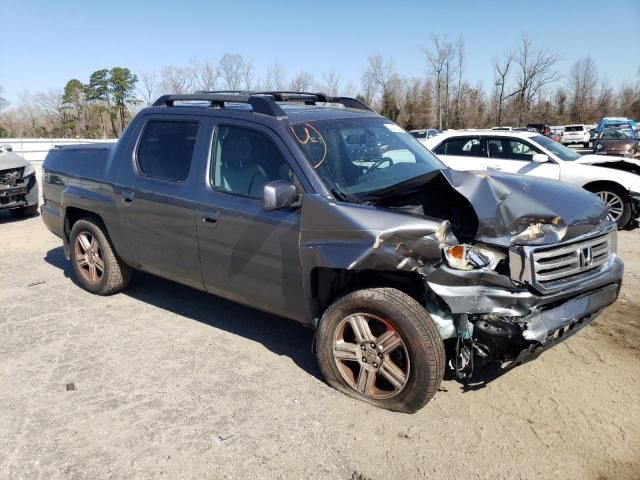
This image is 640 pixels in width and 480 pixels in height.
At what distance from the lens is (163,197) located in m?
4.38

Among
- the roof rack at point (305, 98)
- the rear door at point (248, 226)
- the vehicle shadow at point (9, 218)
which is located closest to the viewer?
the rear door at point (248, 226)

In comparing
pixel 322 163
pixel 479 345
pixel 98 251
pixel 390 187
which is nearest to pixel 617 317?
pixel 479 345

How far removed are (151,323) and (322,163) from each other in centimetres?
233

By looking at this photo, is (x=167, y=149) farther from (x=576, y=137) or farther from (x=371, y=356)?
(x=576, y=137)

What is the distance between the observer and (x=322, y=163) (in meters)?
3.72

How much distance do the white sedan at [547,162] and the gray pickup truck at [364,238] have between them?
17.5ft

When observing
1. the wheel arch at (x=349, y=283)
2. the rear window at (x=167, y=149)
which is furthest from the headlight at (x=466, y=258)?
the rear window at (x=167, y=149)

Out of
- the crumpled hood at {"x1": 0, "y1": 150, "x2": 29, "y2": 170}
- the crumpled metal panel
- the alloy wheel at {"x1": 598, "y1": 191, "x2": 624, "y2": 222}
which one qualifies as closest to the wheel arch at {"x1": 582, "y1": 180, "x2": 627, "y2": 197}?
the alloy wheel at {"x1": 598, "y1": 191, "x2": 624, "y2": 222}

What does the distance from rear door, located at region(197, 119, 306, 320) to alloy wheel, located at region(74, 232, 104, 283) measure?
1764mm

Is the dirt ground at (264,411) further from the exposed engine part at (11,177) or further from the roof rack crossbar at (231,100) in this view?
the exposed engine part at (11,177)

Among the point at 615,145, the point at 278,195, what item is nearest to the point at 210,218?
the point at 278,195

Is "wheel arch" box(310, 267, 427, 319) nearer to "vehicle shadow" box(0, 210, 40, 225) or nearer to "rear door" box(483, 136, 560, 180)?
"rear door" box(483, 136, 560, 180)

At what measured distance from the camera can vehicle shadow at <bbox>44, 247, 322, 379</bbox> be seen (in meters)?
4.28

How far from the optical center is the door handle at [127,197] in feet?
15.4
